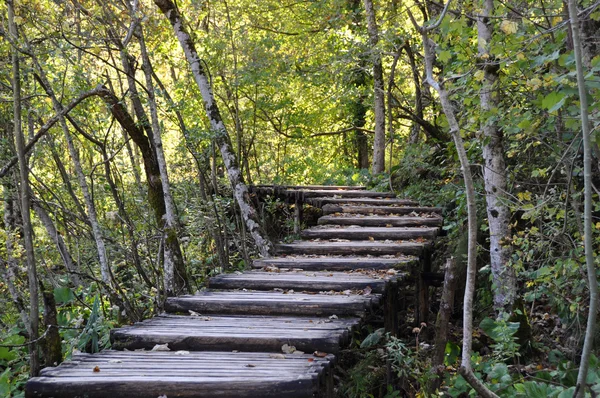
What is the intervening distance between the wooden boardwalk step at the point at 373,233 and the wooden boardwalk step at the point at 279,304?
264cm

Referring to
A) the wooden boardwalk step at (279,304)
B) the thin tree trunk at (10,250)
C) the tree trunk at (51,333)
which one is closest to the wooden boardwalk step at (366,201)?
the thin tree trunk at (10,250)

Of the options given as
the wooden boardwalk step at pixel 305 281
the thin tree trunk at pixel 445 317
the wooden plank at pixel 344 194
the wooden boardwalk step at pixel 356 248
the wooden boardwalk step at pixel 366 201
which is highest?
the wooden plank at pixel 344 194

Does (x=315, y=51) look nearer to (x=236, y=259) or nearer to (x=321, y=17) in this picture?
(x=321, y=17)

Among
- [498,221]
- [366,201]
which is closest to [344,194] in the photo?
[366,201]

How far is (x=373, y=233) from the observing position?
775cm

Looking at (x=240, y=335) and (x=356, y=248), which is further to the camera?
(x=356, y=248)

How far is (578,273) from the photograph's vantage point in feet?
18.6

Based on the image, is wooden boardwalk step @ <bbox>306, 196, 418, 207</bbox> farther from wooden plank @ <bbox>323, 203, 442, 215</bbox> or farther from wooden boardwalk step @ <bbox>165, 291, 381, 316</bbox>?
wooden boardwalk step @ <bbox>165, 291, 381, 316</bbox>

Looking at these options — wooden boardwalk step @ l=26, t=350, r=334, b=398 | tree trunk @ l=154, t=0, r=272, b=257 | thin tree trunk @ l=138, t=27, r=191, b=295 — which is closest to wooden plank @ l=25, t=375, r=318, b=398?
wooden boardwalk step @ l=26, t=350, r=334, b=398

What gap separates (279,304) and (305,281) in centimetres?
72

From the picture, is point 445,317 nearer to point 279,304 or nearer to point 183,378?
point 279,304

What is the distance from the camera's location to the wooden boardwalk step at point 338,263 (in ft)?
20.3

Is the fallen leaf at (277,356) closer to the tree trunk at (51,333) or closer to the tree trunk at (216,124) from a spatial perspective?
the tree trunk at (51,333)

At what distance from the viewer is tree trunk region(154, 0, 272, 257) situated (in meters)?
9.50
